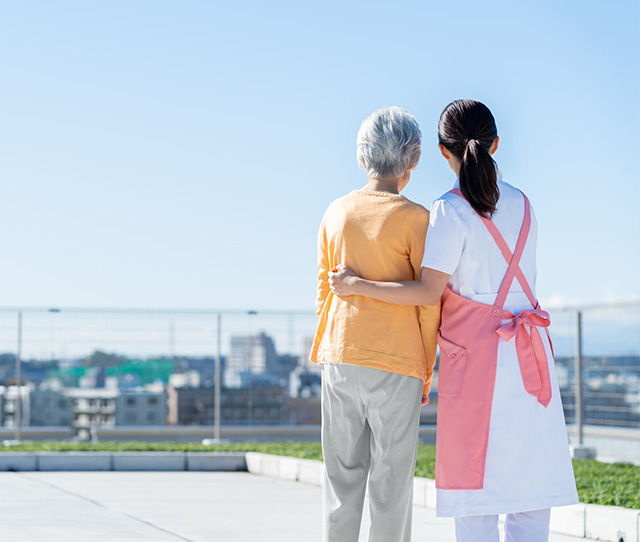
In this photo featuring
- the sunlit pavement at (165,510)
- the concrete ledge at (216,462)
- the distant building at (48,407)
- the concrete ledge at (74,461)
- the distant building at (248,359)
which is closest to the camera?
the sunlit pavement at (165,510)

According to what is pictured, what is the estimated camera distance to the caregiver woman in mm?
2934

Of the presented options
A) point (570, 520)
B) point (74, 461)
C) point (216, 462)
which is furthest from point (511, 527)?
point (74, 461)

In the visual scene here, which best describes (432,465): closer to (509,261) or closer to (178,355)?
(509,261)

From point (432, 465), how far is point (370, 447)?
14.0 feet

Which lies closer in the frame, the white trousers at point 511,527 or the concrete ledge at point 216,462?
the white trousers at point 511,527

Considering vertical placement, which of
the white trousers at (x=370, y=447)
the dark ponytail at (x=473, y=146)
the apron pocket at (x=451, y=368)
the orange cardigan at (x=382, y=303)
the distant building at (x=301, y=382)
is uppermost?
the dark ponytail at (x=473, y=146)

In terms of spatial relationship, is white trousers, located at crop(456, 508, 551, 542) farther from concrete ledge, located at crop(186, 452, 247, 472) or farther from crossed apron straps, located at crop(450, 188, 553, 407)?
concrete ledge, located at crop(186, 452, 247, 472)

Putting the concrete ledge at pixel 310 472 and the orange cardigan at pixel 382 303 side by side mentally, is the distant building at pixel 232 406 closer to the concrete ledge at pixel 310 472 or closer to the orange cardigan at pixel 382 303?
the concrete ledge at pixel 310 472

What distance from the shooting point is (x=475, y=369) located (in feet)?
9.71

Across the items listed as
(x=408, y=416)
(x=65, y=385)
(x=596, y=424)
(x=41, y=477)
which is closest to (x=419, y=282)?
(x=408, y=416)

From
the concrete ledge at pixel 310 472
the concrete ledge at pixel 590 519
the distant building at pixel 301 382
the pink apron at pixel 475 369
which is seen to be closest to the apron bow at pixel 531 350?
the pink apron at pixel 475 369

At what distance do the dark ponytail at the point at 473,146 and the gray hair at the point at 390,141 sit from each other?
11 cm

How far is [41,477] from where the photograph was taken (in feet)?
26.6

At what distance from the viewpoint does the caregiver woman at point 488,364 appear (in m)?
2.93
